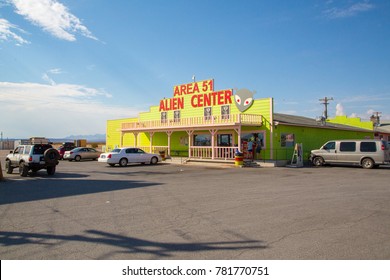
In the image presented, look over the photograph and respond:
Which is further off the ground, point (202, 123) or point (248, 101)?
point (248, 101)

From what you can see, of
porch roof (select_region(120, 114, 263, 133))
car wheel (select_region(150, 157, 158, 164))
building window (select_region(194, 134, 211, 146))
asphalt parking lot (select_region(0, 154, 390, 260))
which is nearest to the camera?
asphalt parking lot (select_region(0, 154, 390, 260))

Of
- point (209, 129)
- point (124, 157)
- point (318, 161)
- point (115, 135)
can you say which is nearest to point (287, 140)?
point (318, 161)

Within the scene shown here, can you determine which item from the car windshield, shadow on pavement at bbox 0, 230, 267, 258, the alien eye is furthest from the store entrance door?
shadow on pavement at bbox 0, 230, 267, 258

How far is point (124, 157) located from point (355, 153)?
1572 centimetres

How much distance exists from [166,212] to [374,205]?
5.33m

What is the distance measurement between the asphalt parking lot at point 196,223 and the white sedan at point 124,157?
11610mm

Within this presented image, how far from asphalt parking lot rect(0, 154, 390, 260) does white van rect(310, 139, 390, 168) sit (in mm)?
10155

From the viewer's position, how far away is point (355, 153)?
2067 cm

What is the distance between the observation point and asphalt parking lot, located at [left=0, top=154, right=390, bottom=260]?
4863 mm

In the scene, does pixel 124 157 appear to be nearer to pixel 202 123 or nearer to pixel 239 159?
pixel 202 123

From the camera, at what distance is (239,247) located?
502 centimetres

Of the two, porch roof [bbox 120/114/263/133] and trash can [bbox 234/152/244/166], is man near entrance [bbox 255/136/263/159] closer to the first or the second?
porch roof [bbox 120/114/263/133]

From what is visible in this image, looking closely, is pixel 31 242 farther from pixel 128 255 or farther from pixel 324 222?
pixel 324 222
